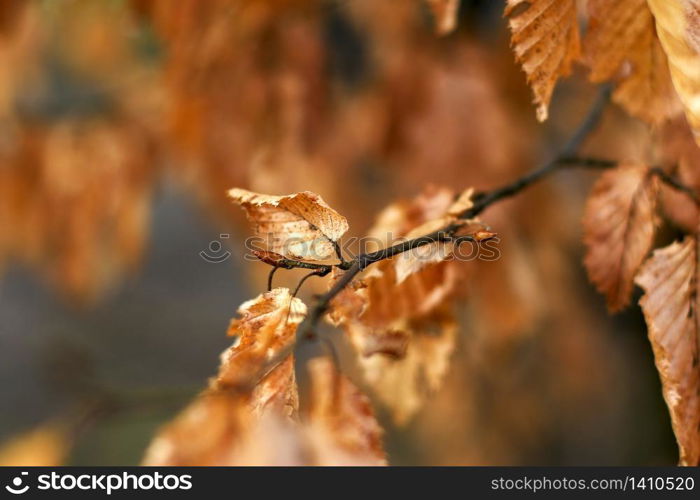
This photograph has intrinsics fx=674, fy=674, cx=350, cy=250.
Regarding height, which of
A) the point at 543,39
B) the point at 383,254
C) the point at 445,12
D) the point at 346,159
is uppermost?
the point at 346,159

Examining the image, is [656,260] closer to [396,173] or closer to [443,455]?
[396,173]

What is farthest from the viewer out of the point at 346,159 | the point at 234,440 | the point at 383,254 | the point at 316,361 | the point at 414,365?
the point at 346,159

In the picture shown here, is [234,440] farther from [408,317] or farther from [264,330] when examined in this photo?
[408,317]

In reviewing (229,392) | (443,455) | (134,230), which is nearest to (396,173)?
(134,230)

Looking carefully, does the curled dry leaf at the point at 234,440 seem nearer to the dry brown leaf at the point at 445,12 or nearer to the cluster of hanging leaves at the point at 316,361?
the cluster of hanging leaves at the point at 316,361

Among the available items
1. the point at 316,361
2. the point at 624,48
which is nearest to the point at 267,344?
the point at 316,361
